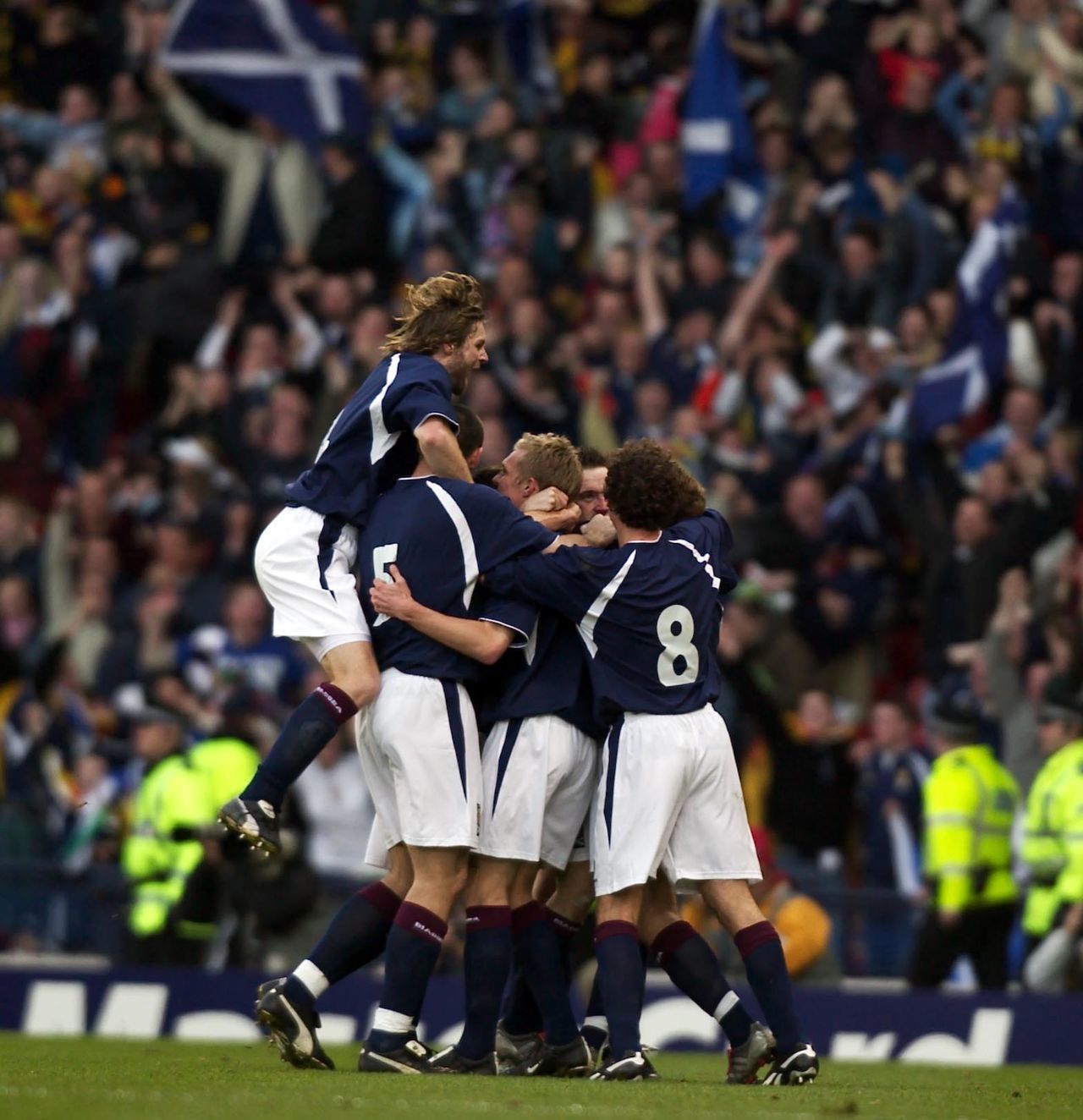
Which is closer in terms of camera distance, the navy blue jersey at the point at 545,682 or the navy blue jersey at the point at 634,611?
the navy blue jersey at the point at 634,611

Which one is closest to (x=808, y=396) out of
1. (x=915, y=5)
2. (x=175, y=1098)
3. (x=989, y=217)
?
(x=989, y=217)

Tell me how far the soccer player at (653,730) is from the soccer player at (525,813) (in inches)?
8.3

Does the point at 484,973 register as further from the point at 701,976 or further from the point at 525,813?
the point at 701,976

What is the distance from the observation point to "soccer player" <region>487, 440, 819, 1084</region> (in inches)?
316

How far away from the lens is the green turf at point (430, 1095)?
645 cm

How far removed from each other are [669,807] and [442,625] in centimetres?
98

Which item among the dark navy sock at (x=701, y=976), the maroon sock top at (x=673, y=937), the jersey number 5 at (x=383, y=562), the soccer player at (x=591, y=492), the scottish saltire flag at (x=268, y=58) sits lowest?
the dark navy sock at (x=701, y=976)

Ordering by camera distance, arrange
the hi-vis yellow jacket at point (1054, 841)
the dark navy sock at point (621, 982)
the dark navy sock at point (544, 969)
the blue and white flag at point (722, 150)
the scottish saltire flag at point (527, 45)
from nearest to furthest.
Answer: the dark navy sock at point (621, 982) < the dark navy sock at point (544, 969) < the hi-vis yellow jacket at point (1054, 841) < the blue and white flag at point (722, 150) < the scottish saltire flag at point (527, 45)

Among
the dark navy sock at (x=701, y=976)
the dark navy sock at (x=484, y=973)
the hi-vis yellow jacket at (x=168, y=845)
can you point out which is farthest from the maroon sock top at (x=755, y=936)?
the hi-vis yellow jacket at (x=168, y=845)

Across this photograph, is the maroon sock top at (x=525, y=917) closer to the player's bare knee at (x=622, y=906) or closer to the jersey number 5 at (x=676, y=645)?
the player's bare knee at (x=622, y=906)

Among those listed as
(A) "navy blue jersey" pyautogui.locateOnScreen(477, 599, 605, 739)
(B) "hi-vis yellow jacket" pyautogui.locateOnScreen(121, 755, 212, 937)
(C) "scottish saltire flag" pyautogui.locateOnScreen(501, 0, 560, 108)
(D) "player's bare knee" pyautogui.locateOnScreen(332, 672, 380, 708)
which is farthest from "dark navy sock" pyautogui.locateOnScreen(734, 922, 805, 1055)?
(C) "scottish saltire flag" pyautogui.locateOnScreen(501, 0, 560, 108)

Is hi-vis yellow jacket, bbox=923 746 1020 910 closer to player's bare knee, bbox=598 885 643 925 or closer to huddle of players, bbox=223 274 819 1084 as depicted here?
huddle of players, bbox=223 274 819 1084

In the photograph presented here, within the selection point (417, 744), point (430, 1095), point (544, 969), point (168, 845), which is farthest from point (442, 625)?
point (168, 845)

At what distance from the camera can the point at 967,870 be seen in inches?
484
